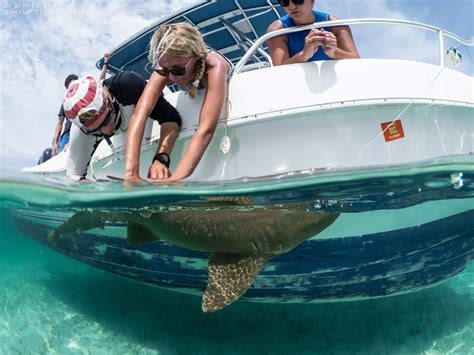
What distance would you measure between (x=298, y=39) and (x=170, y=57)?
157cm

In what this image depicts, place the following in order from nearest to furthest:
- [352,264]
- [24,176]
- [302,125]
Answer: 1. [302,125]
2. [352,264]
3. [24,176]

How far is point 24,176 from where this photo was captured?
508cm

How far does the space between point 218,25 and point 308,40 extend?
5.88m

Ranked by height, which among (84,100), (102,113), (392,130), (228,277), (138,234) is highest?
(84,100)

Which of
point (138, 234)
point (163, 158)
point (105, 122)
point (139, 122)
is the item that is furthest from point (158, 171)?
point (138, 234)

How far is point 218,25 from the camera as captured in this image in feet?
29.2

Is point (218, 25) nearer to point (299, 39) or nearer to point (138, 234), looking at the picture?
point (299, 39)

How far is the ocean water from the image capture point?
439cm

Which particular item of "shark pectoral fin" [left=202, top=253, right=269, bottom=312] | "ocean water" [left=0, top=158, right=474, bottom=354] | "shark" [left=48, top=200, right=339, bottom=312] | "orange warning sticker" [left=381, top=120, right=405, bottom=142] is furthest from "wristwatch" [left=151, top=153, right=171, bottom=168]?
"orange warning sticker" [left=381, top=120, right=405, bottom=142]

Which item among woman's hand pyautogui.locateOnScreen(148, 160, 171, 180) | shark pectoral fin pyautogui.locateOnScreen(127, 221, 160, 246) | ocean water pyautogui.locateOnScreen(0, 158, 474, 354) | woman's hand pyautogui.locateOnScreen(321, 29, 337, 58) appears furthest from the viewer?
shark pectoral fin pyautogui.locateOnScreen(127, 221, 160, 246)

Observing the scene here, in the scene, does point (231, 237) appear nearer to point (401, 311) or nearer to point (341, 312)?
point (341, 312)

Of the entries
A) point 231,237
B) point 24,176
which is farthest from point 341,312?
point 24,176

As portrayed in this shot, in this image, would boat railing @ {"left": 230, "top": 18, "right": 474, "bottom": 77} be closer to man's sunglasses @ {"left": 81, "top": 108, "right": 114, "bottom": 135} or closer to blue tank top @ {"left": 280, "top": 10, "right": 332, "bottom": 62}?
blue tank top @ {"left": 280, "top": 10, "right": 332, "bottom": 62}

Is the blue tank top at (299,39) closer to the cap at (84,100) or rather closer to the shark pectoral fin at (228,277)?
the cap at (84,100)
